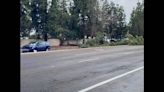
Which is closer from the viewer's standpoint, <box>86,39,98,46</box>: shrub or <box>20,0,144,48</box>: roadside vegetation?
<box>20,0,144,48</box>: roadside vegetation

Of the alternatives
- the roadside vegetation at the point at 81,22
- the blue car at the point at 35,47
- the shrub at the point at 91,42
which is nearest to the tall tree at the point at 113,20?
the roadside vegetation at the point at 81,22

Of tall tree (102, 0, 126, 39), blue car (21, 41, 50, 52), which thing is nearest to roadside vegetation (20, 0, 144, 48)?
tall tree (102, 0, 126, 39)

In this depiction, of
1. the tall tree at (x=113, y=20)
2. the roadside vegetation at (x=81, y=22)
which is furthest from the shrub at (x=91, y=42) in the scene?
the tall tree at (x=113, y=20)

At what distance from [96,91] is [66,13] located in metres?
29.3

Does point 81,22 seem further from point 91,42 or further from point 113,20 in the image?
point 113,20

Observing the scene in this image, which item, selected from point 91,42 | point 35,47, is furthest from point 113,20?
point 35,47

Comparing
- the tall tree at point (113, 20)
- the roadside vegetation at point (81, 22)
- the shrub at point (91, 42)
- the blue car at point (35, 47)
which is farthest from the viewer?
the tall tree at point (113, 20)

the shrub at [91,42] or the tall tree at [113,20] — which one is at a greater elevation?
the tall tree at [113,20]

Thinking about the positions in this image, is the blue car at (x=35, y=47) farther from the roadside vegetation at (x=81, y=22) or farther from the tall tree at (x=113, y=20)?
the tall tree at (x=113, y=20)

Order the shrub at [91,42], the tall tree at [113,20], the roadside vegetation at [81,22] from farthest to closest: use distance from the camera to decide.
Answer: the tall tree at [113,20], the shrub at [91,42], the roadside vegetation at [81,22]

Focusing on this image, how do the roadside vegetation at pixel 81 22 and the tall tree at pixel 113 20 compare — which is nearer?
the roadside vegetation at pixel 81 22

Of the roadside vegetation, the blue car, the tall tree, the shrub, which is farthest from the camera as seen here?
the tall tree

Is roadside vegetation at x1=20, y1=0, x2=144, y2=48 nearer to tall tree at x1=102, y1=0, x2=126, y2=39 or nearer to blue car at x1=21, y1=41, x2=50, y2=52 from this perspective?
tall tree at x1=102, y1=0, x2=126, y2=39
